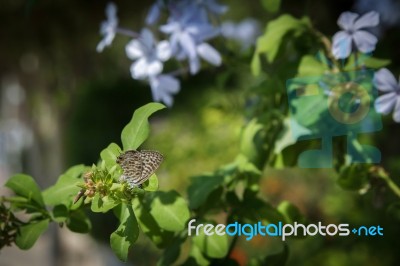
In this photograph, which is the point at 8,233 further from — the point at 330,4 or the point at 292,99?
the point at 330,4

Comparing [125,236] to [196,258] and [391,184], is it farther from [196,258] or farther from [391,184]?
[391,184]

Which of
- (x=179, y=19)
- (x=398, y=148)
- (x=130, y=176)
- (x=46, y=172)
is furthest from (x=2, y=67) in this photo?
(x=130, y=176)

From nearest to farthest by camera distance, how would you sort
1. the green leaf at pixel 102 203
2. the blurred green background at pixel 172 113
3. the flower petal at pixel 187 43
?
the green leaf at pixel 102 203 < the flower petal at pixel 187 43 < the blurred green background at pixel 172 113

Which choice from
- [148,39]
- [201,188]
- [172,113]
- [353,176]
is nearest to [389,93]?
[353,176]

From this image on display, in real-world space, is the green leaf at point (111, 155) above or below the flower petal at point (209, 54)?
below

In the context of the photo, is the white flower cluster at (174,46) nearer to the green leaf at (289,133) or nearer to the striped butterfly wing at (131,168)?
the green leaf at (289,133)

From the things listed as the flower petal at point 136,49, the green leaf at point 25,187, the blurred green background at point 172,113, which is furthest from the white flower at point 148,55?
the green leaf at point 25,187

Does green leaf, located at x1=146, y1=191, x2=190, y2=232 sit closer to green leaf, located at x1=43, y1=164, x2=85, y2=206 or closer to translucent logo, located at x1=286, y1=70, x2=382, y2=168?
green leaf, located at x1=43, y1=164, x2=85, y2=206
